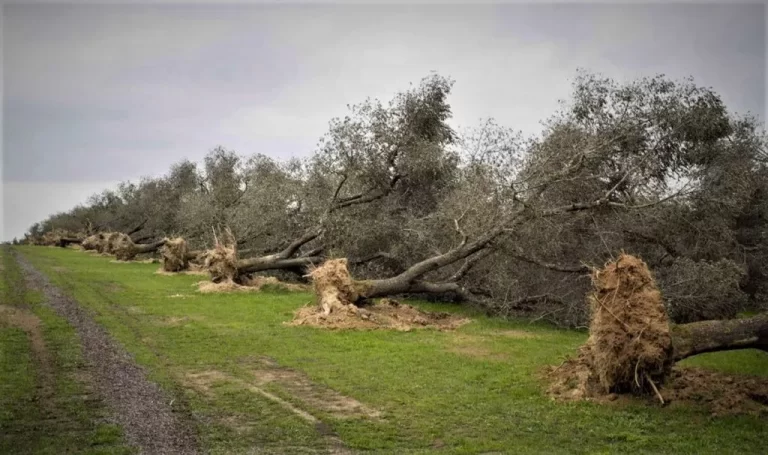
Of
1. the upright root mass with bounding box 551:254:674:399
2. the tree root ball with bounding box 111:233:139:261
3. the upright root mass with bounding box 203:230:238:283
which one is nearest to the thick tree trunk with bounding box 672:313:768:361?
the upright root mass with bounding box 551:254:674:399

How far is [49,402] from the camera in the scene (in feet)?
25.4

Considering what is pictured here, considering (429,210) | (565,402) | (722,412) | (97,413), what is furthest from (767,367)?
(429,210)

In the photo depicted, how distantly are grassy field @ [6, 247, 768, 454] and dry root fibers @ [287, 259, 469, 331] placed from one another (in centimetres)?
67

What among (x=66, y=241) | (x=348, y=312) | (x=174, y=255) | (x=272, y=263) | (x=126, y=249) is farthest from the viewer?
(x=66, y=241)

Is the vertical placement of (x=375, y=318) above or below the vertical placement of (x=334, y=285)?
below

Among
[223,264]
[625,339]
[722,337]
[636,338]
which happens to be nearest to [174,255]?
[223,264]

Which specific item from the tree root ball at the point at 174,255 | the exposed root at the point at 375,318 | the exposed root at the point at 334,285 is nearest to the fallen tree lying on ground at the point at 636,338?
the exposed root at the point at 375,318

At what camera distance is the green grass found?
6.23 m

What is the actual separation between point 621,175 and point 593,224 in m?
1.47

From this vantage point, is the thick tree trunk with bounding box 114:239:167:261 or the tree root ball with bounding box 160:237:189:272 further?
the thick tree trunk with bounding box 114:239:167:261

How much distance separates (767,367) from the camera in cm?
1103

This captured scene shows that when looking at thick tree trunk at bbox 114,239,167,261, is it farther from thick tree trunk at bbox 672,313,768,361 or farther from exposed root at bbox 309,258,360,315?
thick tree trunk at bbox 672,313,768,361

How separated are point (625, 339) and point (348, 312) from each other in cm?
786

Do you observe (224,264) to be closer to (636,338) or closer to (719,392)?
(636,338)
